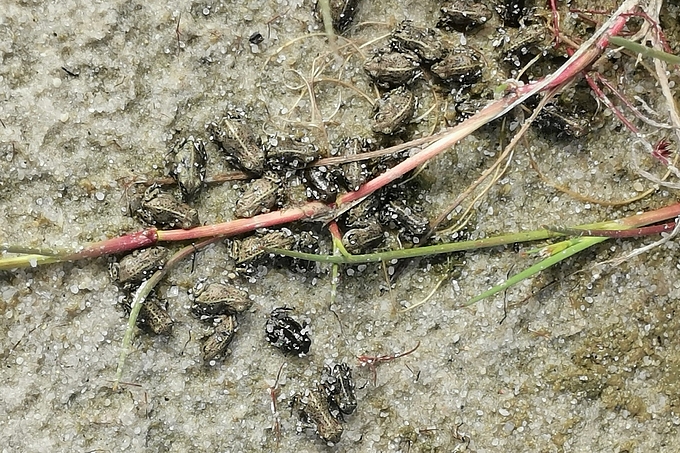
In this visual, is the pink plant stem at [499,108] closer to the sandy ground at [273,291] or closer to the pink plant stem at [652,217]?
the sandy ground at [273,291]

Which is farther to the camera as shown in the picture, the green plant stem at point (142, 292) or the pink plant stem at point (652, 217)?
the pink plant stem at point (652, 217)

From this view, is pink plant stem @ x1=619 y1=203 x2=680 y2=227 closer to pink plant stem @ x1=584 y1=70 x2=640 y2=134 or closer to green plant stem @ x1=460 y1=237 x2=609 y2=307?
green plant stem @ x1=460 y1=237 x2=609 y2=307

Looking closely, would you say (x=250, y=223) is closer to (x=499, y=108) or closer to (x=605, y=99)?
(x=499, y=108)

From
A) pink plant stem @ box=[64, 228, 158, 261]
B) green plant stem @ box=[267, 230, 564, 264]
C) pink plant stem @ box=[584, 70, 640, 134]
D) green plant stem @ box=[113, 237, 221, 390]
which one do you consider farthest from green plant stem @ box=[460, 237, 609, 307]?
pink plant stem @ box=[64, 228, 158, 261]

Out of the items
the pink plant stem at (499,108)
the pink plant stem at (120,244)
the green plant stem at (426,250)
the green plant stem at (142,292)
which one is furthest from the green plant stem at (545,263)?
the pink plant stem at (120,244)

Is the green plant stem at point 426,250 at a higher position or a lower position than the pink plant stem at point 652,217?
higher

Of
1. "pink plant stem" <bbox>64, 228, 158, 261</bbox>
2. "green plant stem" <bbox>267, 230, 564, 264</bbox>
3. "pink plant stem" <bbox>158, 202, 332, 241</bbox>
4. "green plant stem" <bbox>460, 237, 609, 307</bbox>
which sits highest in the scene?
"pink plant stem" <bbox>64, 228, 158, 261</bbox>

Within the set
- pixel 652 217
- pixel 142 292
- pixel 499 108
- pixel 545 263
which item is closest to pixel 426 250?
pixel 545 263

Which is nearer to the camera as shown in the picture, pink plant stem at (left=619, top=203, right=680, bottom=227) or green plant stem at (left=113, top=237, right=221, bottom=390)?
green plant stem at (left=113, top=237, right=221, bottom=390)

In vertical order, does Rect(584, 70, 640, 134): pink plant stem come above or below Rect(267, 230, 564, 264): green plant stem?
above
